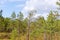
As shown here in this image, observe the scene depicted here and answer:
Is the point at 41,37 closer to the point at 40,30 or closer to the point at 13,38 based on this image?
the point at 40,30

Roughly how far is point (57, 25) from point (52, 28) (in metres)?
3.06

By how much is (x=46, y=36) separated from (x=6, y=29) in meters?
34.2

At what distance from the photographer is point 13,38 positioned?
4969 cm

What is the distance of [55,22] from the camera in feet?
152

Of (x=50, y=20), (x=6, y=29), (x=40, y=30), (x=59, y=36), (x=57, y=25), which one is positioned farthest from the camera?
(x=6, y=29)

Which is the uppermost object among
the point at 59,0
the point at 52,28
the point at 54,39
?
the point at 59,0

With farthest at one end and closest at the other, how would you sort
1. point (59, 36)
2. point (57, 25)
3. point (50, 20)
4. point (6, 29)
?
1. point (6, 29)
2. point (59, 36)
3. point (57, 25)
4. point (50, 20)

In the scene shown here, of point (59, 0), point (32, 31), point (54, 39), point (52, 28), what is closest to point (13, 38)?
point (32, 31)

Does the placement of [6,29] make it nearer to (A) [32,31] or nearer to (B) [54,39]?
(B) [54,39]

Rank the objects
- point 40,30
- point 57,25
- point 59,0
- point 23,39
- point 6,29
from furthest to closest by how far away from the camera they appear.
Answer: point 6,29, point 23,39, point 40,30, point 57,25, point 59,0

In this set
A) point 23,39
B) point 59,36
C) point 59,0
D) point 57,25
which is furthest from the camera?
point 59,36

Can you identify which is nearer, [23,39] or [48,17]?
[48,17]

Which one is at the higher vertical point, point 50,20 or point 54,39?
point 50,20

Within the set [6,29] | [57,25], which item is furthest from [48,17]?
[6,29]
